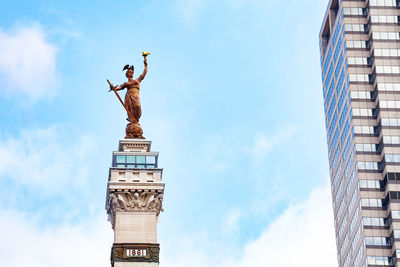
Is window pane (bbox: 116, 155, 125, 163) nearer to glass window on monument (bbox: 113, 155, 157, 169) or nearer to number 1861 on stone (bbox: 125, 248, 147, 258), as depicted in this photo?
glass window on monument (bbox: 113, 155, 157, 169)

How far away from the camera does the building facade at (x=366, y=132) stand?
17562 cm

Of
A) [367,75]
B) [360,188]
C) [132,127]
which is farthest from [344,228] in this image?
[132,127]

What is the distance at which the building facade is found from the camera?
175625 millimetres

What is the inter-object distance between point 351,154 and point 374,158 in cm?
483

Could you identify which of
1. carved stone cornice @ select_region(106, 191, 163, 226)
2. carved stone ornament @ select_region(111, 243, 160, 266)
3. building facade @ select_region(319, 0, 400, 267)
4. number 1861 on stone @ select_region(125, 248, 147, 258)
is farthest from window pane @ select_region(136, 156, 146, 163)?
building facade @ select_region(319, 0, 400, 267)

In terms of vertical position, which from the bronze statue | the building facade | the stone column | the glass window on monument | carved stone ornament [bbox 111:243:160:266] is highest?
the building facade

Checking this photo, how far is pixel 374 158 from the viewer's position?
180875 millimetres

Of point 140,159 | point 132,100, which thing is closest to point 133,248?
point 140,159

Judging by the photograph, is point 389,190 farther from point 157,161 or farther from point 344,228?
point 157,161

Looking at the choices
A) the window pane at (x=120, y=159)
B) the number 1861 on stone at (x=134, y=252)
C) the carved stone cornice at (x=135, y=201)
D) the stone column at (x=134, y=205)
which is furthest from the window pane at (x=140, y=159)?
the number 1861 on stone at (x=134, y=252)

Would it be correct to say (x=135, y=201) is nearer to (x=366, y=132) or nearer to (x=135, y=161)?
(x=135, y=161)

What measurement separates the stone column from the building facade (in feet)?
359

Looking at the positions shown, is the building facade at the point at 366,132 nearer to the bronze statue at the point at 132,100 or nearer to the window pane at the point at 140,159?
the bronze statue at the point at 132,100

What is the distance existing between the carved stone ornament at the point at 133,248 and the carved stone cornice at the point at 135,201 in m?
2.56
